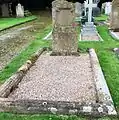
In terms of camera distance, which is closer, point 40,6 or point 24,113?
point 24,113

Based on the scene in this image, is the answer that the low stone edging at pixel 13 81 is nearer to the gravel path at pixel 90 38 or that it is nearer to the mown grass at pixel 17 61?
the mown grass at pixel 17 61

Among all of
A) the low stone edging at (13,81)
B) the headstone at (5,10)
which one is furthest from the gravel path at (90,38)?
the headstone at (5,10)

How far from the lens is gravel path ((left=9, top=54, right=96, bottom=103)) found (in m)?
6.26

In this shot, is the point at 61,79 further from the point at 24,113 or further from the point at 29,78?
the point at 24,113

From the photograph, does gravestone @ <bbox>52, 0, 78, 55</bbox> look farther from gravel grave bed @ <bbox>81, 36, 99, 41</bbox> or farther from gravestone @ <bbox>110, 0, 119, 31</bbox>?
gravestone @ <bbox>110, 0, 119, 31</bbox>

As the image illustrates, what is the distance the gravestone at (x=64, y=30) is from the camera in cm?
1052

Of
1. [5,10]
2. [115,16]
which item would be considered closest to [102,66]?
[115,16]

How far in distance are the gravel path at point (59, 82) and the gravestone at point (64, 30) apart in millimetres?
948

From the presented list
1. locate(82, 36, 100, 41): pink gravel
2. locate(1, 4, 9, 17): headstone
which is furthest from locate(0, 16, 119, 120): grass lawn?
locate(1, 4, 9, 17): headstone

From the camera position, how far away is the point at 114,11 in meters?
17.1

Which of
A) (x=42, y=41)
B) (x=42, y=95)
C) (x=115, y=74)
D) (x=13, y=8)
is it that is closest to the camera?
(x=42, y=95)

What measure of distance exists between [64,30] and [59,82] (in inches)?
146

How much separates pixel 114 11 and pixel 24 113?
41.3 feet

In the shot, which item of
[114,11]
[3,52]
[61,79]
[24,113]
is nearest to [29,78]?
[61,79]
